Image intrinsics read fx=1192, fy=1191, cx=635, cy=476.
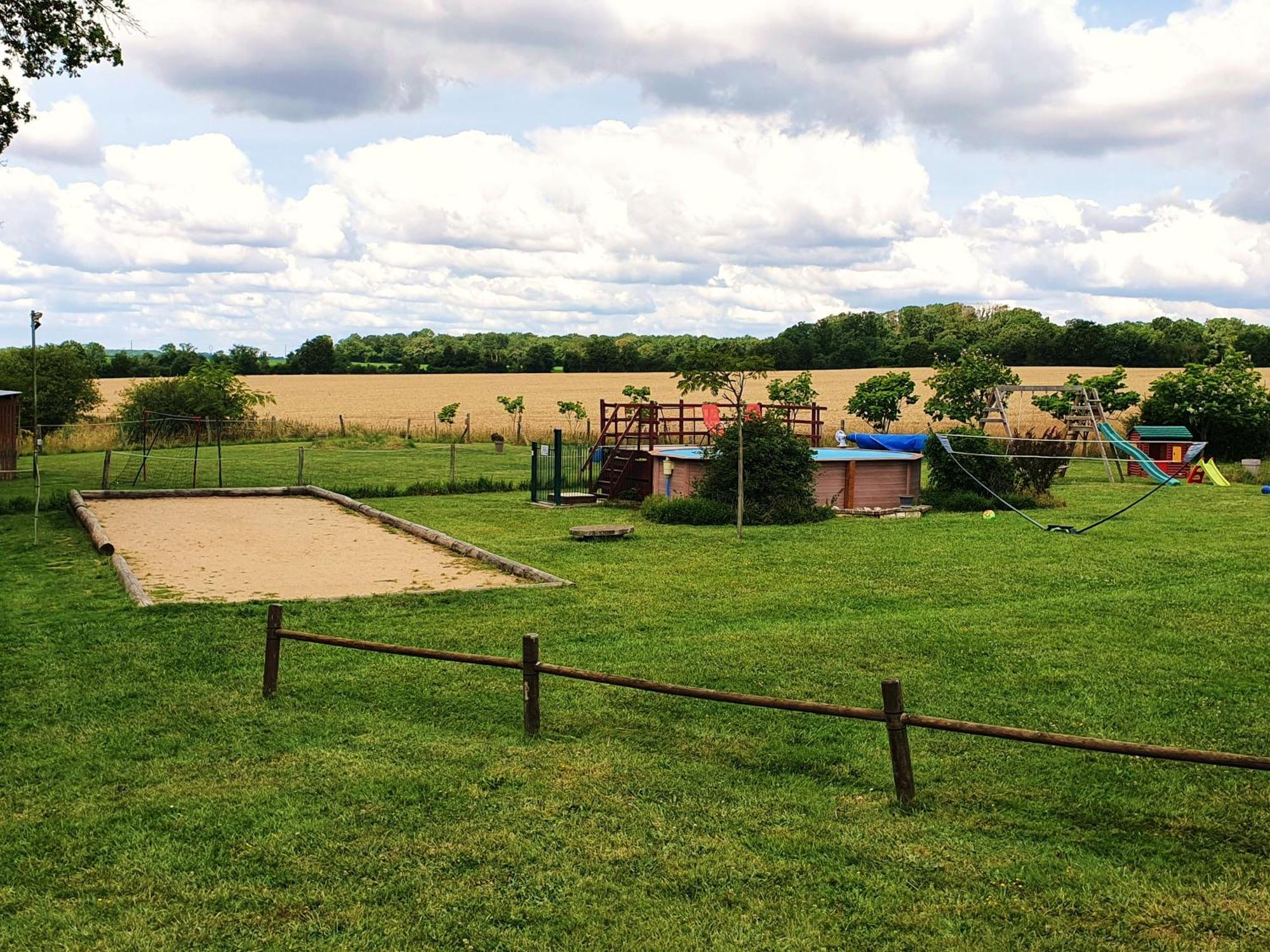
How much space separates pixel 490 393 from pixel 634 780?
7345cm

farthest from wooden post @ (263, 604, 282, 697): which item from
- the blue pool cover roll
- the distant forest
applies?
the distant forest

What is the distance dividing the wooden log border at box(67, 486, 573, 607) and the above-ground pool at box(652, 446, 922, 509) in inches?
199

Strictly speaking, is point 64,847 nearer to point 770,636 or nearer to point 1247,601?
point 770,636

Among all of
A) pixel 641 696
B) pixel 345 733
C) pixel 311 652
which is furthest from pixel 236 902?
pixel 311 652

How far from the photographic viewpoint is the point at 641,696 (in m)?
9.40

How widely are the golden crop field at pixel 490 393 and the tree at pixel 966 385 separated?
26.0ft

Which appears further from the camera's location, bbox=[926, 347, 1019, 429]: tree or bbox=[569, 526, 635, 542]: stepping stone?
bbox=[926, 347, 1019, 429]: tree

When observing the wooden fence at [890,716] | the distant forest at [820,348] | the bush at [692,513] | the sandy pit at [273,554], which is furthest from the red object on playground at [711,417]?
the distant forest at [820,348]

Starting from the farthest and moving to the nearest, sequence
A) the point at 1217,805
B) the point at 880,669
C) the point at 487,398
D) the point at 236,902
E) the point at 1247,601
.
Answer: the point at 487,398 → the point at 1247,601 → the point at 880,669 → the point at 1217,805 → the point at 236,902

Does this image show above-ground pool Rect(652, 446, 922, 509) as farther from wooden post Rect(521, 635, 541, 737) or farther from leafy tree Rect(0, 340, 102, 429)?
leafy tree Rect(0, 340, 102, 429)

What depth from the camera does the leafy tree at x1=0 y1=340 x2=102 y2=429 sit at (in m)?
43.4

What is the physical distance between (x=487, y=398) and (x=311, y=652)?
65.4 meters

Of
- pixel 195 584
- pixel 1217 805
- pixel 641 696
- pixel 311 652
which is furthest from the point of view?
pixel 195 584

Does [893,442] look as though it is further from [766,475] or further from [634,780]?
[634,780]
